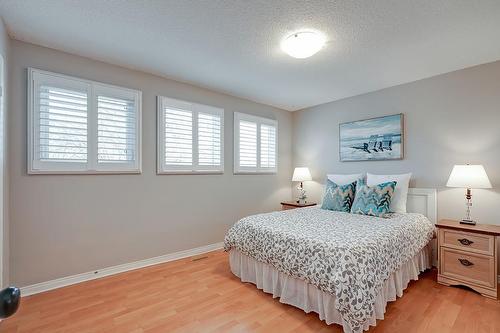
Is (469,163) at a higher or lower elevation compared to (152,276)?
higher

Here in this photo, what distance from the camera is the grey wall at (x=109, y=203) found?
7.72ft

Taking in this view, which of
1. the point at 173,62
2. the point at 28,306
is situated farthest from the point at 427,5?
the point at 28,306

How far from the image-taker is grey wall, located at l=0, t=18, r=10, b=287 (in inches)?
77.1

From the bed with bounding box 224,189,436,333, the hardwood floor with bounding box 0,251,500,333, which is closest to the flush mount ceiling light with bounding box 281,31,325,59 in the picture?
the bed with bounding box 224,189,436,333

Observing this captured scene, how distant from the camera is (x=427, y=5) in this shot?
1.81 metres

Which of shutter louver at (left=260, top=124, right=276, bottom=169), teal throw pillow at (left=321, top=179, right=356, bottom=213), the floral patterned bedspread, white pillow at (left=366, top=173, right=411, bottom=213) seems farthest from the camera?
shutter louver at (left=260, top=124, right=276, bottom=169)

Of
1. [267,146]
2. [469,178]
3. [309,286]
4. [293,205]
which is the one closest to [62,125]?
[309,286]

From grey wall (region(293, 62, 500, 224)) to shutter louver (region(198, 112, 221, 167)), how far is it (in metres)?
2.07

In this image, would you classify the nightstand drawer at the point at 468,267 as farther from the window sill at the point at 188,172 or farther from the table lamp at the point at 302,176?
the window sill at the point at 188,172

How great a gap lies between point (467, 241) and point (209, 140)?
3.22m

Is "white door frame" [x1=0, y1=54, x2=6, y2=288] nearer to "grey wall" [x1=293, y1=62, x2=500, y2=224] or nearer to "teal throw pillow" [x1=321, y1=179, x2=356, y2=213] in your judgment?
"teal throw pillow" [x1=321, y1=179, x2=356, y2=213]

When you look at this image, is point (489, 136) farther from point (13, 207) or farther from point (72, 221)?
point (13, 207)

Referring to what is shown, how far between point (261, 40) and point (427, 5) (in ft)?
4.22

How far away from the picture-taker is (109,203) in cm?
284
